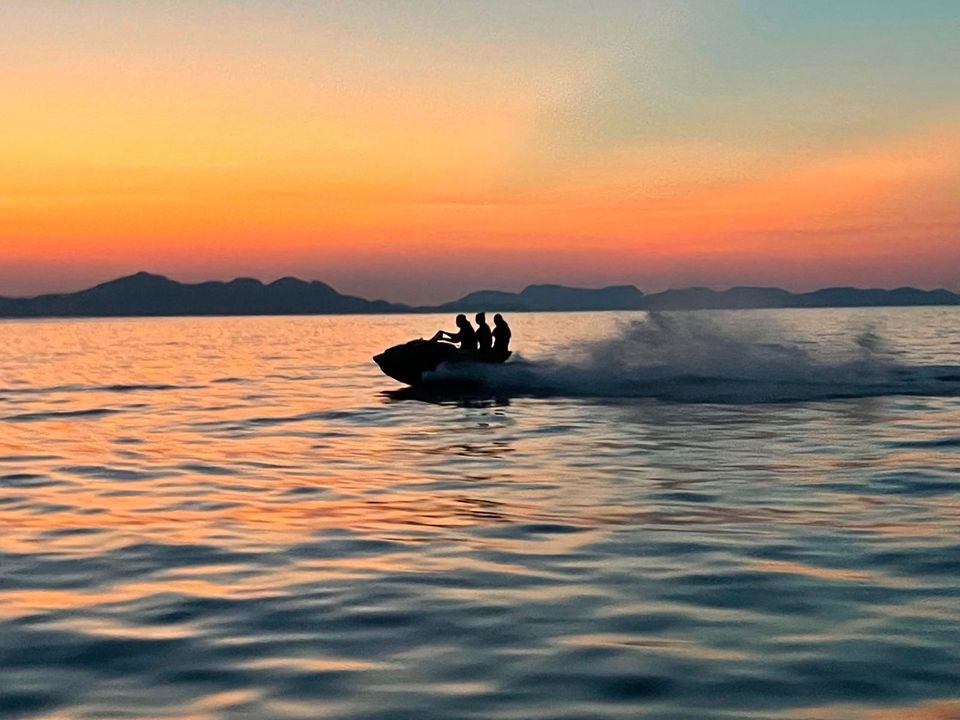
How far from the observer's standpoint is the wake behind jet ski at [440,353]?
33.1m

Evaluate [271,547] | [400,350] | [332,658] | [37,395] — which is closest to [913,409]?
[400,350]

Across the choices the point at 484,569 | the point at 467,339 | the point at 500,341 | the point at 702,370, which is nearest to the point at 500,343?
the point at 500,341

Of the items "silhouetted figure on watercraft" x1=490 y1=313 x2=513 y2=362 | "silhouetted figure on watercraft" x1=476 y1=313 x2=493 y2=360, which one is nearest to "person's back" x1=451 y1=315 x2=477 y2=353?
"silhouetted figure on watercraft" x1=476 y1=313 x2=493 y2=360

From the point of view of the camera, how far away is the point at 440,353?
33094mm

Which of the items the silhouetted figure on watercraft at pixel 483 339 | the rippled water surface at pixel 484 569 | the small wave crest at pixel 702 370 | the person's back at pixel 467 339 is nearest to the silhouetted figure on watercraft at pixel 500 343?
the silhouetted figure on watercraft at pixel 483 339

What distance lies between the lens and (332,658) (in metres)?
7.21

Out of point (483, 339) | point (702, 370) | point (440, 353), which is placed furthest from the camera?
point (702, 370)

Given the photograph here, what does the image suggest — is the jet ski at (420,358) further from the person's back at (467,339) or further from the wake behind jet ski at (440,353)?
the person's back at (467,339)

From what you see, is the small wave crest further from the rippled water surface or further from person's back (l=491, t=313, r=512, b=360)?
the rippled water surface

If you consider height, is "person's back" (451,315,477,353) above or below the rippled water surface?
above

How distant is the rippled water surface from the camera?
661 centimetres

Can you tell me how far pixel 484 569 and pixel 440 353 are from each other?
23390 mm

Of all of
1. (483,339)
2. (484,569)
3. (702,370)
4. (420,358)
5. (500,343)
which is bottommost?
(484,569)

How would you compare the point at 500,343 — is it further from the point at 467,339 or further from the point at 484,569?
the point at 484,569
